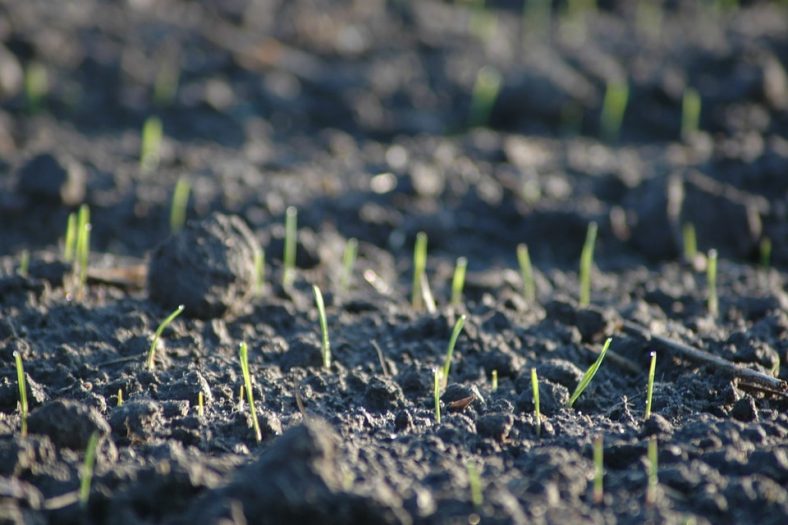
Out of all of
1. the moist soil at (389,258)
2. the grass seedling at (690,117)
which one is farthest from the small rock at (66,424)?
the grass seedling at (690,117)

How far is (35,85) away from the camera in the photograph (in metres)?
4.27

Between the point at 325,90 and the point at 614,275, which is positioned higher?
the point at 325,90

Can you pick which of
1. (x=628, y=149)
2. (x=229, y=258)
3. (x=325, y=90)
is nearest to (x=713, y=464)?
(x=229, y=258)

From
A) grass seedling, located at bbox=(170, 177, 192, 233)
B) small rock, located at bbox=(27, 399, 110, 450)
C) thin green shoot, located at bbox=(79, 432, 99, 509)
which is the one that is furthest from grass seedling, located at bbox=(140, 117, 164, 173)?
thin green shoot, located at bbox=(79, 432, 99, 509)

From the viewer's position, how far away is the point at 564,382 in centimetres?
229

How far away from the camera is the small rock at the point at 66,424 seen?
1.88 metres

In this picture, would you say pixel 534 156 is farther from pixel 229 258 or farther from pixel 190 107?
pixel 229 258

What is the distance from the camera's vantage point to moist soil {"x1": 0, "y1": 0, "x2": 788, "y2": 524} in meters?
1.80

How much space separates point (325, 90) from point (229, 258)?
224 cm

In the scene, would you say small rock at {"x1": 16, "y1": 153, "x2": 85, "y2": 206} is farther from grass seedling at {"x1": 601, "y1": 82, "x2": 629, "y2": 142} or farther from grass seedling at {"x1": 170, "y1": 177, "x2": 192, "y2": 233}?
grass seedling at {"x1": 601, "y1": 82, "x2": 629, "y2": 142}

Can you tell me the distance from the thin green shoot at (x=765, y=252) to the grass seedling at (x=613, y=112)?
4.05 feet

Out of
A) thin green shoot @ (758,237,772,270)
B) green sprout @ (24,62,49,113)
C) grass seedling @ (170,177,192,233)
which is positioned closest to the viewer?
thin green shoot @ (758,237,772,270)

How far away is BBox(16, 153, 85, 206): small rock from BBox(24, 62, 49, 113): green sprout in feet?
3.05

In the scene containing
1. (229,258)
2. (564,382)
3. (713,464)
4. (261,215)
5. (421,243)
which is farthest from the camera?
(261,215)
